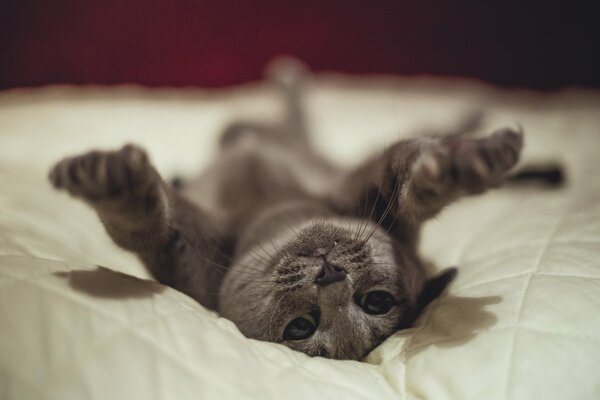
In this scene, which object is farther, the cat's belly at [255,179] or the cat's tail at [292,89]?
the cat's tail at [292,89]

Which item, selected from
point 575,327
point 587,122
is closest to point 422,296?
point 575,327

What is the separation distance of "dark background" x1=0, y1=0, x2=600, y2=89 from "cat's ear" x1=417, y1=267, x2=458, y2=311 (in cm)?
178

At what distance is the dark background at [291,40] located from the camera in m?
2.25

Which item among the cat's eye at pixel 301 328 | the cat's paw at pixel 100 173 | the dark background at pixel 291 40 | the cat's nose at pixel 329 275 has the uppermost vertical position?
the dark background at pixel 291 40

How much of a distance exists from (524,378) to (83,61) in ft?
7.62

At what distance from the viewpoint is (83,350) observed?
641mm

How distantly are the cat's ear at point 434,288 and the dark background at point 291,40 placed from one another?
69.9 inches

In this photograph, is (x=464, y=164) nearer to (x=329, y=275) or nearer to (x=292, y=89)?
(x=329, y=275)

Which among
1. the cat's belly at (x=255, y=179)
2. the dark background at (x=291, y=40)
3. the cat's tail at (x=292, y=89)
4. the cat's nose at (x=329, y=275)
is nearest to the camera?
the cat's nose at (x=329, y=275)

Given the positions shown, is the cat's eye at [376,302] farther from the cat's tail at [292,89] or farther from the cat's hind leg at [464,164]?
the cat's tail at [292,89]

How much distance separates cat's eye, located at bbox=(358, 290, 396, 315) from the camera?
3.09 ft

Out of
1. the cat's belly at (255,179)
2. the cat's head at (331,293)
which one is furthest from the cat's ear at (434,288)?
the cat's belly at (255,179)

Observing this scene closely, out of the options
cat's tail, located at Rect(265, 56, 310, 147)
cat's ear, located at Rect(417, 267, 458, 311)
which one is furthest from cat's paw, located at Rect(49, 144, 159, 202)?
cat's tail, located at Rect(265, 56, 310, 147)

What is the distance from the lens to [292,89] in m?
2.22
